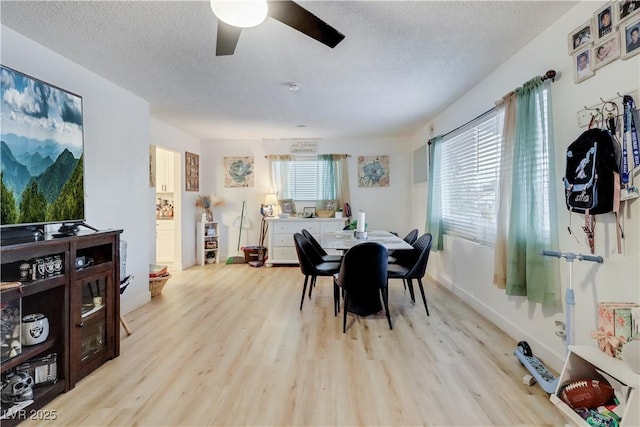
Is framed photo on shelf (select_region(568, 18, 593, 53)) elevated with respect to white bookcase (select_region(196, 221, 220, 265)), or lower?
elevated

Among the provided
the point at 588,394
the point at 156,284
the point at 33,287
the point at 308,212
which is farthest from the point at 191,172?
the point at 588,394

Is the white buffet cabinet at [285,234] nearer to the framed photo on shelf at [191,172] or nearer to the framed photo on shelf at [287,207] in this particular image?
the framed photo on shelf at [287,207]

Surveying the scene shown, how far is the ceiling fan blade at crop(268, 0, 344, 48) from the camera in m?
1.49

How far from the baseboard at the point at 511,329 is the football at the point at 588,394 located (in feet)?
2.09

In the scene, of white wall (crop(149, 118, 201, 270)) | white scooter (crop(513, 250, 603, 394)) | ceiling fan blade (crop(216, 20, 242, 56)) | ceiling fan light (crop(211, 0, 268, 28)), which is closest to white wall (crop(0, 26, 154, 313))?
white wall (crop(149, 118, 201, 270))

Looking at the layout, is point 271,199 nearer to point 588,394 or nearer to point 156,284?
point 156,284

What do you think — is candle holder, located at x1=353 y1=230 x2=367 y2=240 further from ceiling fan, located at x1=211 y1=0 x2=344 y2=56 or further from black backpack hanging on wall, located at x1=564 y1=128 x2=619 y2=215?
ceiling fan, located at x1=211 y1=0 x2=344 y2=56

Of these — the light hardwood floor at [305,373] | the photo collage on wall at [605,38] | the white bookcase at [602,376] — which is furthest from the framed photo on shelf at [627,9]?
the light hardwood floor at [305,373]

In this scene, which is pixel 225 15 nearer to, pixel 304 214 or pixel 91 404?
pixel 91 404

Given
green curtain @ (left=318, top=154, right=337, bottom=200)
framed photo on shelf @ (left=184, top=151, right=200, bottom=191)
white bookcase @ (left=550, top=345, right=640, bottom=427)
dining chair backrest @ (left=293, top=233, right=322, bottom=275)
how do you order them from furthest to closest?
green curtain @ (left=318, top=154, right=337, bottom=200) < framed photo on shelf @ (left=184, top=151, right=200, bottom=191) < dining chair backrest @ (left=293, top=233, right=322, bottom=275) < white bookcase @ (left=550, top=345, right=640, bottom=427)

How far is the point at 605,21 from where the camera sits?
170cm

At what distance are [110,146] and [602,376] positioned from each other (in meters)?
4.09

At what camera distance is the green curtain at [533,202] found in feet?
6.86

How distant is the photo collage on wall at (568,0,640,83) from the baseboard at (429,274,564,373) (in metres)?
1.84
